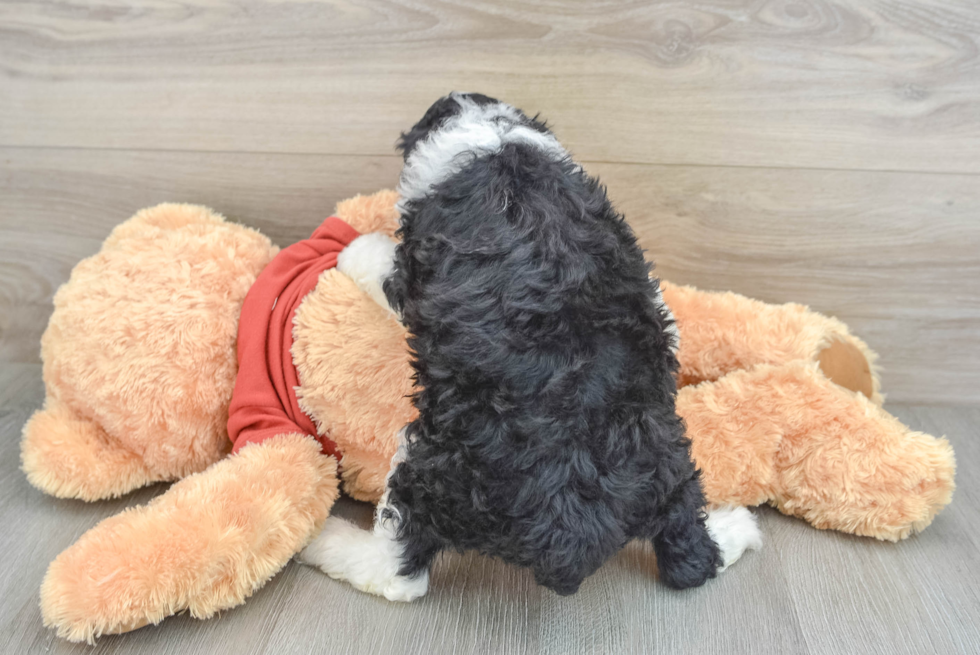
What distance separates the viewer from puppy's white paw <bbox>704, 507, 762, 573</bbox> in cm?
81

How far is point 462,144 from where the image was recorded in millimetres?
705

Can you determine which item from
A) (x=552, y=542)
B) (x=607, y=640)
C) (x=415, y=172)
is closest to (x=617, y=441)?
(x=552, y=542)

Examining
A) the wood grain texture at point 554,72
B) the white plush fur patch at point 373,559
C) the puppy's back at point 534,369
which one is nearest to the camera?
the puppy's back at point 534,369

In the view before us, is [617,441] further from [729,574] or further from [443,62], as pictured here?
[443,62]

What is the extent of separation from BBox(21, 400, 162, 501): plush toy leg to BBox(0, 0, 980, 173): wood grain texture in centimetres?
45

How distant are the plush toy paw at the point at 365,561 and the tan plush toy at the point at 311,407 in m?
0.03

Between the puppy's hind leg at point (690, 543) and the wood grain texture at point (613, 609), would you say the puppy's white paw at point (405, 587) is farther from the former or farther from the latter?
the puppy's hind leg at point (690, 543)

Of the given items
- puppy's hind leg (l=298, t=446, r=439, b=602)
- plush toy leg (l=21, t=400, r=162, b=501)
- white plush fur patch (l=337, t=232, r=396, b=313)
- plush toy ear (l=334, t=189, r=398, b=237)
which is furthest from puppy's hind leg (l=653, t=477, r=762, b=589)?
plush toy leg (l=21, t=400, r=162, b=501)

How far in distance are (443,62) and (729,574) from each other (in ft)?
2.53

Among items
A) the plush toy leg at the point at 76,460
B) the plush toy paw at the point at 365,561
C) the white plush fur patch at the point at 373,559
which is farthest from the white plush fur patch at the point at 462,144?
the plush toy leg at the point at 76,460

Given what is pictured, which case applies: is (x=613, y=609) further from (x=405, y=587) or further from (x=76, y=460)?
(x=76, y=460)

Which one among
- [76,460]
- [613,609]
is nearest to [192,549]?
[76,460]

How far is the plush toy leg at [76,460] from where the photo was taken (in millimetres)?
904

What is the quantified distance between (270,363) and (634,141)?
1.96ft
